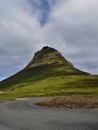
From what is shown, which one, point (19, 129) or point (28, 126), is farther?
point (28, 126)

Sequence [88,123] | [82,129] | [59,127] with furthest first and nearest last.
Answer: [88,123] < [59,127] < [82,129]

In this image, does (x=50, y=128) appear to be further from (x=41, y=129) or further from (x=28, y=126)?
(x=28, y=126)

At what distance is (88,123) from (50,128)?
3.67 metres

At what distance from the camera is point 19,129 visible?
22.8m

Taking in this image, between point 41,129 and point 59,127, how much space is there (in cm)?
154

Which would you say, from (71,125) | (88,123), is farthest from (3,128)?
(88,123)

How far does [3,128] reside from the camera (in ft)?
78.1

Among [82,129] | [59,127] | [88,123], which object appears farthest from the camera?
[88,123]

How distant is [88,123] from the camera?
2467 cm

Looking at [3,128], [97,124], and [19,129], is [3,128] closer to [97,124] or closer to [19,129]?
[19,129]

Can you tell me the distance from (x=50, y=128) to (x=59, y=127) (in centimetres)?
81

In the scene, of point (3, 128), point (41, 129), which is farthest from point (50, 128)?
point (3, 128)

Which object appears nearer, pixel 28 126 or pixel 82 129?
pixel 82 129

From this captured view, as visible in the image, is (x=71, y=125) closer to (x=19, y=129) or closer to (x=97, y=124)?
(x=97, y=124)
